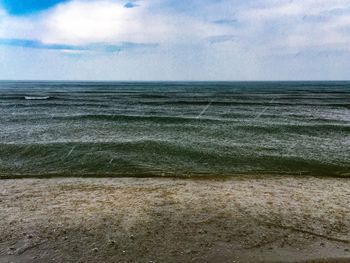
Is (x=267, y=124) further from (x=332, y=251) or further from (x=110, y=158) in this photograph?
(x=332, y=251)

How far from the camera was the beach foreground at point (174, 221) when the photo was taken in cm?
771

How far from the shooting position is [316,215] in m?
9.96

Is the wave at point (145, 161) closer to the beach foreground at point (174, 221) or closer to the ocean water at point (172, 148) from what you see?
the ocean water at point (172, 148)

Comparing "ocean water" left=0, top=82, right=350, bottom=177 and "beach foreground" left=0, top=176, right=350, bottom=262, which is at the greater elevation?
"beach foreground" left=0, top=176, right=350, bottom=262

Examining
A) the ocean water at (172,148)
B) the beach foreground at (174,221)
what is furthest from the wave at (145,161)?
the beach foreground at (174,221)

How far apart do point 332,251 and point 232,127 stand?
2160cm

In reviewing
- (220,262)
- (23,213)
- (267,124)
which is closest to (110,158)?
(23,213)

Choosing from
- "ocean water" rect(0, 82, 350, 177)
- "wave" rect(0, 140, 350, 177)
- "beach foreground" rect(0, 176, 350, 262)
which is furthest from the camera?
"ocean water" rect(0, 82, 350, 177)

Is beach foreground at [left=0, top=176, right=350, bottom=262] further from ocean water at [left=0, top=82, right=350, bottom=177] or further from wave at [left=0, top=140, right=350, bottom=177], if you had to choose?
ocean water at [left=0, top=82, right=350, bottom=177]


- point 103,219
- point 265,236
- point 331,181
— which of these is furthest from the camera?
point 331,181

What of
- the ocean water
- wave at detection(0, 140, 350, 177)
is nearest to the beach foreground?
wave at detection(0, 140, 350, 177)

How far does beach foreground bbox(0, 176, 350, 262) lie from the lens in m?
7.71

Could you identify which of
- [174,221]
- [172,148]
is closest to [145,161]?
[172,148]

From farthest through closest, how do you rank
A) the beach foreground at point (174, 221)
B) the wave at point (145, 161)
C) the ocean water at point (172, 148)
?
the ocean water at point (172, 148)
the wave at point (145, 161)
the beach foreground at point (174, 221)
